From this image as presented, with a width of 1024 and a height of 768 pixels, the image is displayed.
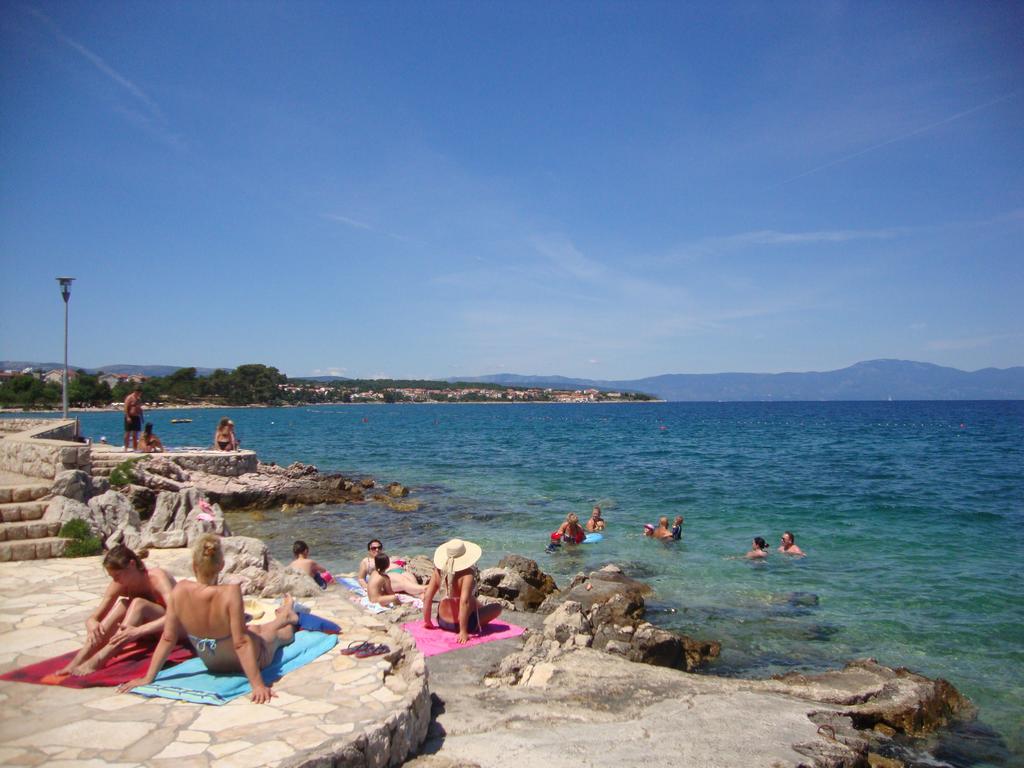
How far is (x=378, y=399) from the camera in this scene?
194875 millimetres

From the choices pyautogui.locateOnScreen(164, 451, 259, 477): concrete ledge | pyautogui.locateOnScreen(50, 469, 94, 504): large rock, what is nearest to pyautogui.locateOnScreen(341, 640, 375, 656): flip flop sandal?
pyautogui.locateOnScreen(50, 469, 94, 504): large rock

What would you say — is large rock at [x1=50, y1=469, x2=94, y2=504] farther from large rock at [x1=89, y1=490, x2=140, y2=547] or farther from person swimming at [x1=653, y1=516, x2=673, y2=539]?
person swimming at [x1=653, y1=516, x2=673, y2=539]

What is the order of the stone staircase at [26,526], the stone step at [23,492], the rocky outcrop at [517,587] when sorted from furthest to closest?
the rocky outcrop at [517,587], the stone step at [23,492], the stone staircase at [26,526]

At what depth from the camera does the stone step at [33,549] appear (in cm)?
855

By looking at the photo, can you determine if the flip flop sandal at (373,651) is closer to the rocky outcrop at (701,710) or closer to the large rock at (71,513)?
the rocky outcrop at (701,710)

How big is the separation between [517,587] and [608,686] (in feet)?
14.7

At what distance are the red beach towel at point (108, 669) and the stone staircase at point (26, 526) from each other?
4.22m

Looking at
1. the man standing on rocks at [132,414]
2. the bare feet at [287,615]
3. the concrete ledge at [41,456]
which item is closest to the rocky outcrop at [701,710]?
the bare feet at [287,615]

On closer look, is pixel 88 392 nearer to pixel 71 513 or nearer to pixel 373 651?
pixel 71 513

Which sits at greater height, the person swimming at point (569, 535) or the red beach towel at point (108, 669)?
the red beach towel at point (108, 669)

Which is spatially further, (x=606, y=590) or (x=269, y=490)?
(x=269, y=490)

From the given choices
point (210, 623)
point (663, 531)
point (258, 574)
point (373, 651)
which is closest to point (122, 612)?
point (210, 623)

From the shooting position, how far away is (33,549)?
871 cm

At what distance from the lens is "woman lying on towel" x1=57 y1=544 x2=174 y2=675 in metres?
5.05
